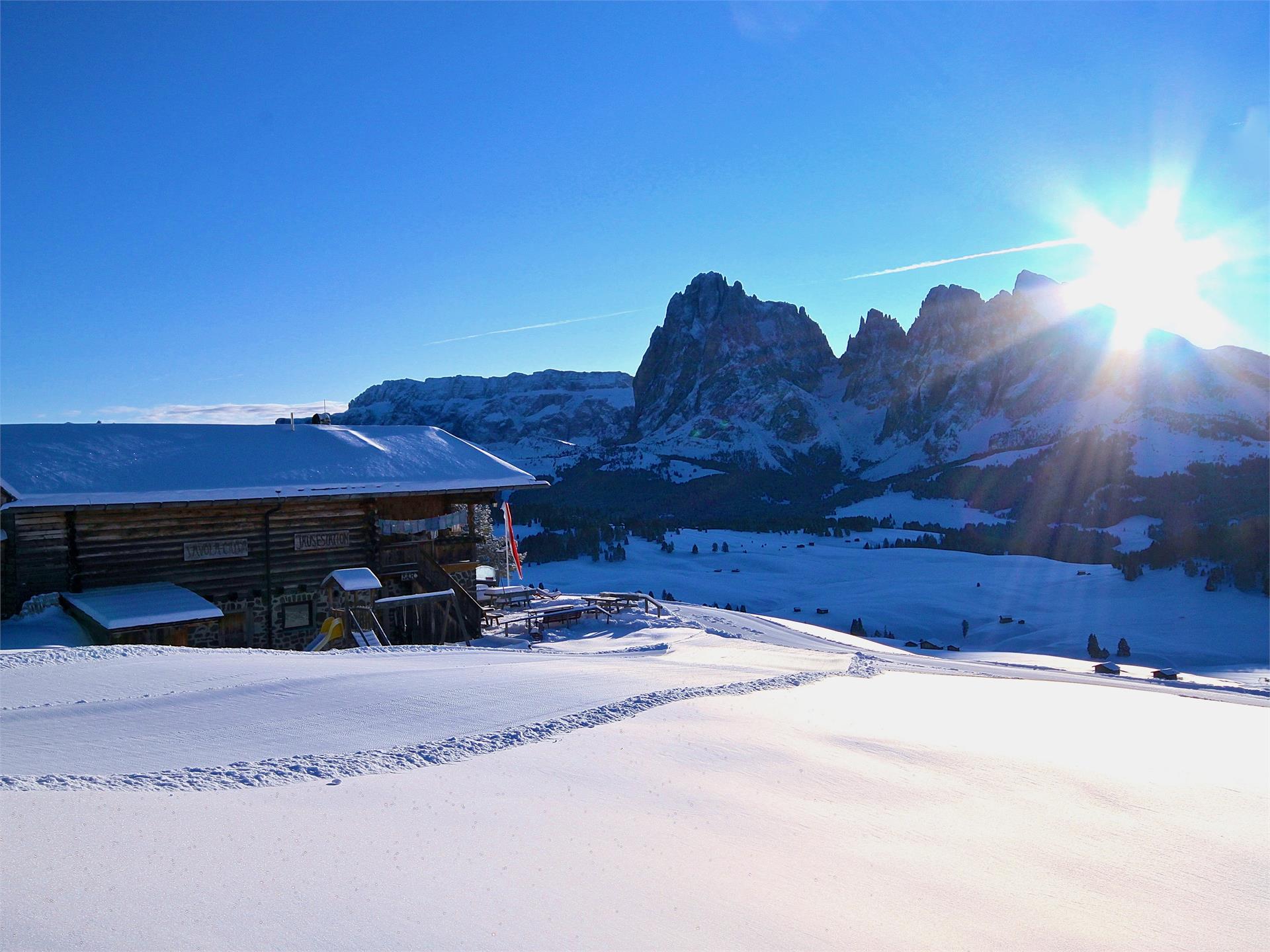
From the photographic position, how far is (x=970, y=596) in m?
30.3

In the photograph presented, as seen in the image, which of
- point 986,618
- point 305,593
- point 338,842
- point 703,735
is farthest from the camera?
point 986,618

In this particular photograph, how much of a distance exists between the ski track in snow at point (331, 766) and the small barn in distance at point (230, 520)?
30.3 feet

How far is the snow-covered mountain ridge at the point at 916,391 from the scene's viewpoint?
3622 inches

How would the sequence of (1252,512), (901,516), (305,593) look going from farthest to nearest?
(901,516), (1252,512), (305,593)

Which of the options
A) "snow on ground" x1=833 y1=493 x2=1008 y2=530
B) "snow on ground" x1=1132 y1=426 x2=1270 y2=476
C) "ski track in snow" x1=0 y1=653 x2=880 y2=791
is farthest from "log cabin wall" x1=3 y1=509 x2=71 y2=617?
"snow on ground" x1=1132 y1=426 x2=1270 y2=476

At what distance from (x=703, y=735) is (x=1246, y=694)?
12992 mm

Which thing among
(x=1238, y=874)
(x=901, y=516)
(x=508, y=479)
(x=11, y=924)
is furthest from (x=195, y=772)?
(x=901, y=516)

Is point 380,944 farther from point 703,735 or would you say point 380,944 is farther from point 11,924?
point 703,735

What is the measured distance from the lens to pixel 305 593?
16422 millimetres

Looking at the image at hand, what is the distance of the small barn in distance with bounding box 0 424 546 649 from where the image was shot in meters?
13.4

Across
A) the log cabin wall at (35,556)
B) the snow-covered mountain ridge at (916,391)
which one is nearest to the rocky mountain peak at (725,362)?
the snow-covered mountain ridge at (916,391)

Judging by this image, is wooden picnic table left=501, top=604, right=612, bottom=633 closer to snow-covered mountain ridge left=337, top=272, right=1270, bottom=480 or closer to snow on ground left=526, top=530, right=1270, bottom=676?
snow on ground left=526, top=530, right=1270, bottom=676

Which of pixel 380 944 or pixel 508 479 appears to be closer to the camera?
pixel 380 944

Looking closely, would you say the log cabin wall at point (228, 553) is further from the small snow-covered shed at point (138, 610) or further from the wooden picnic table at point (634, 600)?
the wooden picnic table at point (634, 600)
